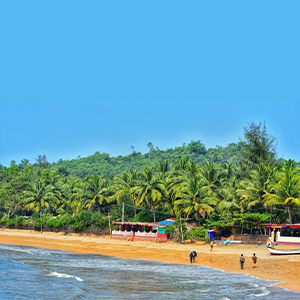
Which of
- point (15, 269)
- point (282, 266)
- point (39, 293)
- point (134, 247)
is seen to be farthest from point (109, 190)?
point (39, 293)

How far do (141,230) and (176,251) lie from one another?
12.4 metres

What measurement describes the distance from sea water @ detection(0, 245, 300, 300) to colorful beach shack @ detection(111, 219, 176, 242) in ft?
59.8

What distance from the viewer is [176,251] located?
42.4 m

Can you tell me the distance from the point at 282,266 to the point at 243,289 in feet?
30.7

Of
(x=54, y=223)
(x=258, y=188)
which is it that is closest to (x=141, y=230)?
(x=258, y=188)

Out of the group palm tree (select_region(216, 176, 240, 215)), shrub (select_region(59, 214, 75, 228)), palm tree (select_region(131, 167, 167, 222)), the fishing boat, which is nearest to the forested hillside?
shrub (select_region(59, 214, 75, 228))

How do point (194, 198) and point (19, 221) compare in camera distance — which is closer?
point (194, 198)

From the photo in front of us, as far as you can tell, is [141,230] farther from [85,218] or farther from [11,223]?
[11,223]

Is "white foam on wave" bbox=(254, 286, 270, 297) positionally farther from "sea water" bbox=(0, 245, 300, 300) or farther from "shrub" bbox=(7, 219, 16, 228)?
"shrub" bbox=(7, 219, 16, 228)

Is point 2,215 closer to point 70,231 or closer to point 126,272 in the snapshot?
point 70,231

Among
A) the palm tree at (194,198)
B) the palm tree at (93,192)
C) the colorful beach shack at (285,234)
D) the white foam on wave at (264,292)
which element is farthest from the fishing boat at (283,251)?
the palm tree at (93,192)

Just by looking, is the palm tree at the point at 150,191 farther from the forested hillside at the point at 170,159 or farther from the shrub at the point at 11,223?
the forested hillside at the point at 170,159

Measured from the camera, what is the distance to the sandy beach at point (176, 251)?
27822 mm

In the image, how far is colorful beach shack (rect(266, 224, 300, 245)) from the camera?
35.4m
